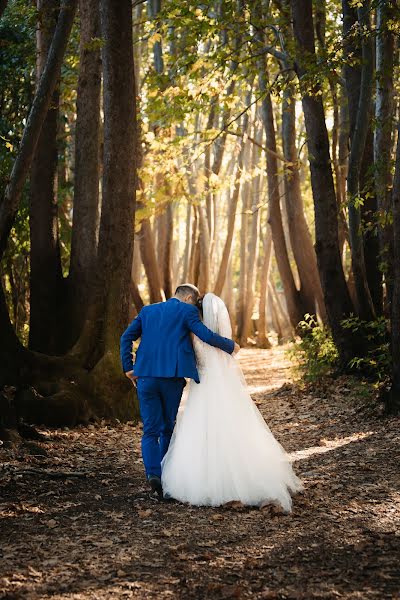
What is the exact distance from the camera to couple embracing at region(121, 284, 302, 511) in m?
6.98

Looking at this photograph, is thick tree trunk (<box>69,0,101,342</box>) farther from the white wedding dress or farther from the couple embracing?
the white wedding dress

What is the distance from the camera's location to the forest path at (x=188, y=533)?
4801mm

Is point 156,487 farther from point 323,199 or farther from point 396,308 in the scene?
point 323,199

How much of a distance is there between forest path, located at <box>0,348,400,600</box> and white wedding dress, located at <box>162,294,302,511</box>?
212 mm

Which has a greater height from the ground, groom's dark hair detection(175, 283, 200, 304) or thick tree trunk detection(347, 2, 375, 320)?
thick tree trunk detection(347, 2, 375, 320)

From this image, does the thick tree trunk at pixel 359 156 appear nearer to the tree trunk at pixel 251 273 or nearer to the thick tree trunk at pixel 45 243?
the thick tree trunk at pixel 45 243

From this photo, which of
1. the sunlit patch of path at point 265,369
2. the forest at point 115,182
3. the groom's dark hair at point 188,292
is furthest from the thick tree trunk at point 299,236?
the groom's dark hair at point 188,292

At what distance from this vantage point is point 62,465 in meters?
8.69

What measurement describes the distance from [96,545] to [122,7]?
28.9ft

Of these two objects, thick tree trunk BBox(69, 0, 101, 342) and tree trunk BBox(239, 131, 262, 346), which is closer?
thick tree trunk BBox(69, 0, 101, 342)

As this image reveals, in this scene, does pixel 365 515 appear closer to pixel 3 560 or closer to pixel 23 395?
pixel 3 560

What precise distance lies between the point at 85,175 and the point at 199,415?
7213mm

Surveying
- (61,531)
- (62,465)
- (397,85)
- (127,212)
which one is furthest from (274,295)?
(61,531)

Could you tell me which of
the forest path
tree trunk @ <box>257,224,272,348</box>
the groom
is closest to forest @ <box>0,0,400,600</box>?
the forest path
